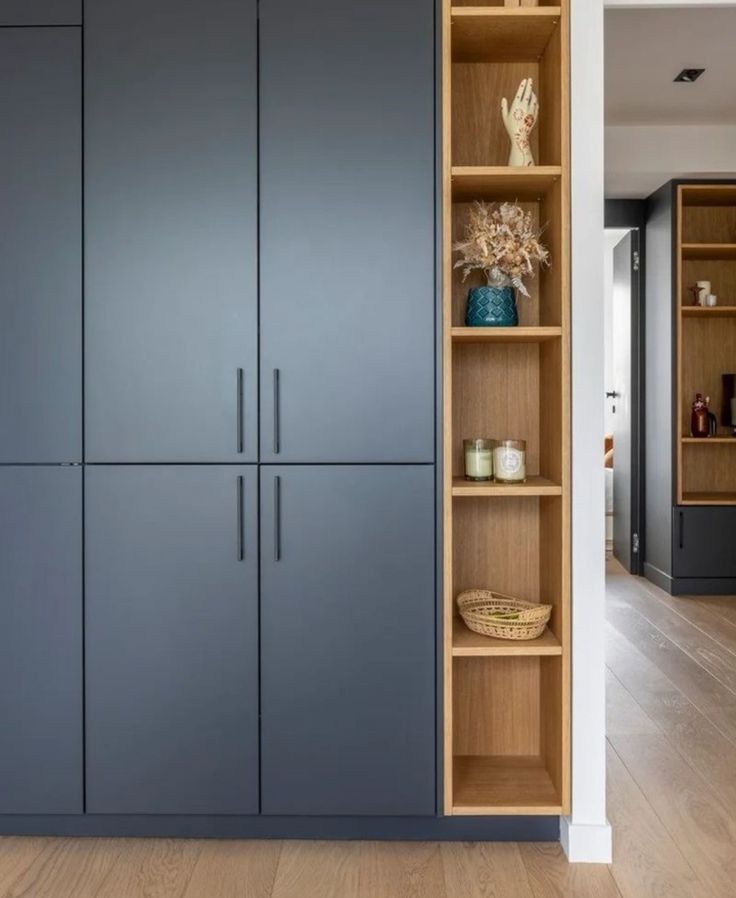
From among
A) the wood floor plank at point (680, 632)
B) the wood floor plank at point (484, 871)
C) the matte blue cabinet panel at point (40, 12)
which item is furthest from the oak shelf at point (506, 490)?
the wood floor plank at point (680, 632)

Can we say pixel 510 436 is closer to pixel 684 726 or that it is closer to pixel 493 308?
pixel 493 308

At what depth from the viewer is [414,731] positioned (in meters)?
2.20

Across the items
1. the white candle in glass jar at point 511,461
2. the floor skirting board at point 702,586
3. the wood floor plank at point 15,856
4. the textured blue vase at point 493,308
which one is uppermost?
the textured blue vase at point 493,308

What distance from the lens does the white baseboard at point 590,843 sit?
7.18ft

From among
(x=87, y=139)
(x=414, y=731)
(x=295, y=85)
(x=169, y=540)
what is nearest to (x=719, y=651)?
(x=414, y=731)

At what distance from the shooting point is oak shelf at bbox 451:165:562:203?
2.17 metres

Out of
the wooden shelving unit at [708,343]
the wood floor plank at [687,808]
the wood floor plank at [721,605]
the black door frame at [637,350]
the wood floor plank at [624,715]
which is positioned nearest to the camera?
Answer: the wood floor plank at [687,808]

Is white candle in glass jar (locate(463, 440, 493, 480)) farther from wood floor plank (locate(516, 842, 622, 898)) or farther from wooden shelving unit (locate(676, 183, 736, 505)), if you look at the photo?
wooden shelving unit (locate(676, 183, 736, 505))

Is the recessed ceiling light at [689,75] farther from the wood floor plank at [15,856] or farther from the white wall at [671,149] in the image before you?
the wood floor plank at [15,856]

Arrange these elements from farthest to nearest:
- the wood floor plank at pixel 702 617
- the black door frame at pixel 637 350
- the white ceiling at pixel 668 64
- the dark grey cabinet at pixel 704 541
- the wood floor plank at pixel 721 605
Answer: the black door frame at pixel 637 350 < the dark grey cabinet at pixel 704 541 < the wood floor plank at pixel 721 605 < the wood floor plank at pixel 702 617 < the white ceiling at pixel 668 64

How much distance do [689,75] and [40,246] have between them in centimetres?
366

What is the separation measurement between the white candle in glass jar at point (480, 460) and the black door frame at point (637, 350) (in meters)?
3.89

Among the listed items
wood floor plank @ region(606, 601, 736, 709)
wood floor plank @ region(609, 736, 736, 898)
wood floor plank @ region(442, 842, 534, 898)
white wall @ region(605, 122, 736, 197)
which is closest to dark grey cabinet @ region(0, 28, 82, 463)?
wood floor plank @ region(442, 842, 534, 898)

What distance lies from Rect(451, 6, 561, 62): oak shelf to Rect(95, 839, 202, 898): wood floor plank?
2.30m
